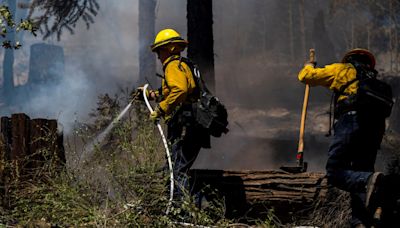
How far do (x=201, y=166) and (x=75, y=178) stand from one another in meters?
4.92

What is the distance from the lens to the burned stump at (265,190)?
6.26 m

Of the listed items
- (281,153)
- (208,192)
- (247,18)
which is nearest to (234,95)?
(281,153)

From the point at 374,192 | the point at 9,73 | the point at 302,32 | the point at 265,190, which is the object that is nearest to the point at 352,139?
the point at 374,192

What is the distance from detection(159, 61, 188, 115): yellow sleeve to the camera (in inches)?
233

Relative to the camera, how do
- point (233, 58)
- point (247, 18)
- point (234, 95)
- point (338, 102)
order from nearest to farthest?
point (338, 102)
point (234, 95)
point (233, 58)
point (247, 18)

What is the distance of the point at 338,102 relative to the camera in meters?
5.71

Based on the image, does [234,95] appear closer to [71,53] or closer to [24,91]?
[24,91]

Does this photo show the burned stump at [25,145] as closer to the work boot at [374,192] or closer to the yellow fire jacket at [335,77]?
the yellow fire jacket at [335,77]

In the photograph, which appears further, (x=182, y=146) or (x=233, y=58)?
(x=233, y=58)

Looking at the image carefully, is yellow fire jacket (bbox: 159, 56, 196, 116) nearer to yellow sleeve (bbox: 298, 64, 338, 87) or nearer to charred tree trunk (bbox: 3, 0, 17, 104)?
yellow sleeve (bbox: 298, 64, 338, 87)

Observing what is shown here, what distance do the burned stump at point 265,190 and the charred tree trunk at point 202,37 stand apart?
10.3 ft

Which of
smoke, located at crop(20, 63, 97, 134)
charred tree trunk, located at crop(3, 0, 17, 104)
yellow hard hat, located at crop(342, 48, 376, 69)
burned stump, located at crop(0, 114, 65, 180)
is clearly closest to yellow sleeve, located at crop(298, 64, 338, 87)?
yellow hard hat, located at crop(342, 48, 376, 69)

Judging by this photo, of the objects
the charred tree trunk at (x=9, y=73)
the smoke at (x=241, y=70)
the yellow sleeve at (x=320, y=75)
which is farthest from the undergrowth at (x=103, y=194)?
the charred tree trunk at (x=9, y=73)

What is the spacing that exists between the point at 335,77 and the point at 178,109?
5.03 feet
